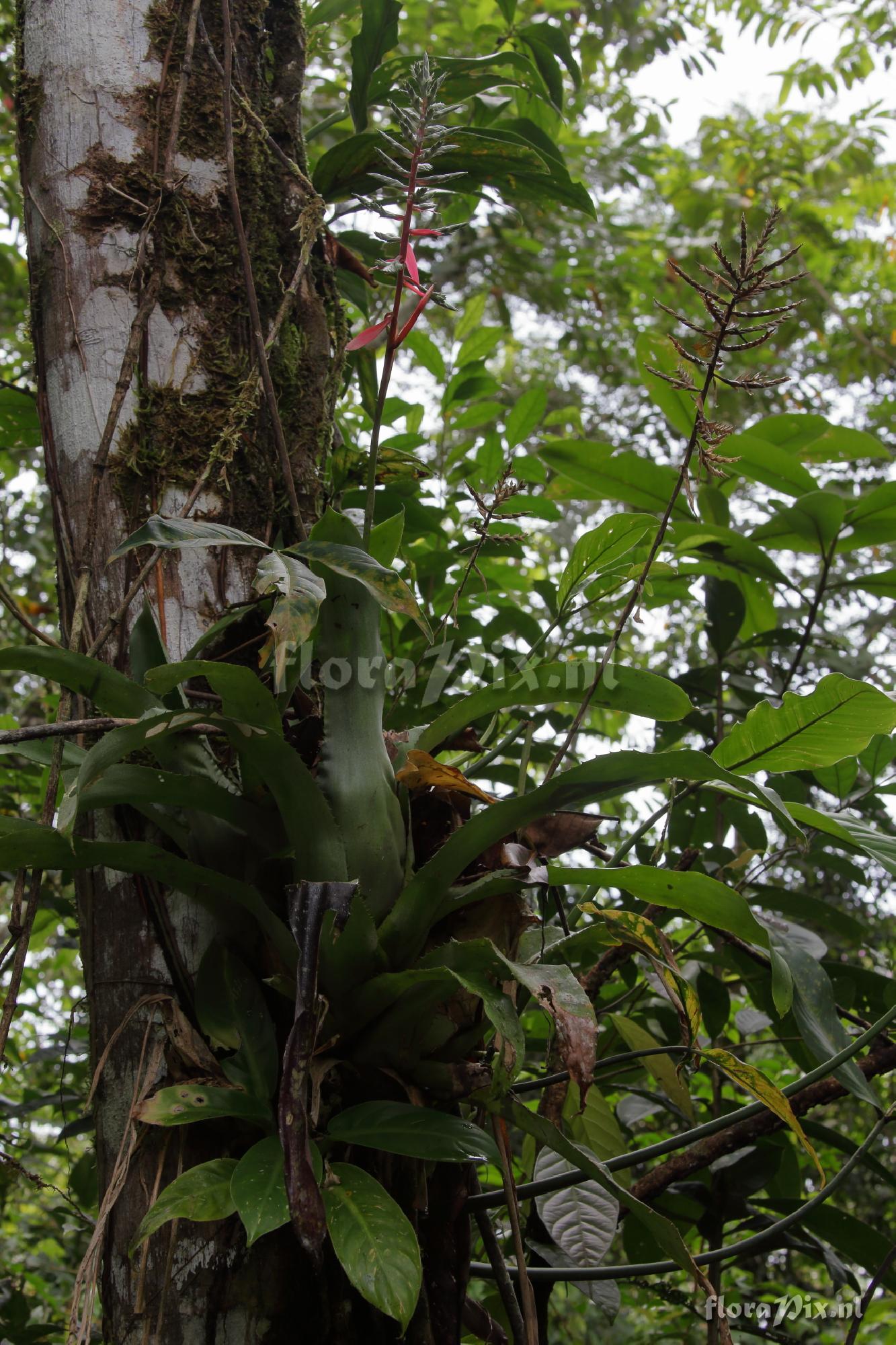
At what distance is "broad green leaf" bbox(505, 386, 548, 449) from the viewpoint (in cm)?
146

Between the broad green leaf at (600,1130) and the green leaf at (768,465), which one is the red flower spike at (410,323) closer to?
the green leaf at (768,465)

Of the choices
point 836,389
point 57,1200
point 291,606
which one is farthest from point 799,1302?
point 836,389

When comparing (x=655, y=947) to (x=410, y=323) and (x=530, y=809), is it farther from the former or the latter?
(x=410, y=323)

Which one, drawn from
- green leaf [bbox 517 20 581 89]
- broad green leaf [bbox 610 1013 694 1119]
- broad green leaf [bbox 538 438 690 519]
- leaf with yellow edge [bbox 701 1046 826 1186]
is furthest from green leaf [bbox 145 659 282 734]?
green leaf [bbox 517 20 581 89]

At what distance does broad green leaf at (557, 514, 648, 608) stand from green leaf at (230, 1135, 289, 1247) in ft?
1.97

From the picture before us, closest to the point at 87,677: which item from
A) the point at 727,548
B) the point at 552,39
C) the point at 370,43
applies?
the point at 727,548

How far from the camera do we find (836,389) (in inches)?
278

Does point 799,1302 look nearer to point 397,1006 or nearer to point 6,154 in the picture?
point 397,1006

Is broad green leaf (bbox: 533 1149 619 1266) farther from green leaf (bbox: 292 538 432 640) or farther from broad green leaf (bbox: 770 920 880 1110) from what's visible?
green leaf (bbox: 292 538 432 640)

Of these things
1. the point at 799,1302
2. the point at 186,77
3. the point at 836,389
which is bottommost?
the point at 799,1302

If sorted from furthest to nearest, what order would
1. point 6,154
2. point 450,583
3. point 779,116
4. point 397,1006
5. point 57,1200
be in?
1. point 779,116
2. point 57,1200
3. point 6,154
4. point 450,583
5. point 397,1006

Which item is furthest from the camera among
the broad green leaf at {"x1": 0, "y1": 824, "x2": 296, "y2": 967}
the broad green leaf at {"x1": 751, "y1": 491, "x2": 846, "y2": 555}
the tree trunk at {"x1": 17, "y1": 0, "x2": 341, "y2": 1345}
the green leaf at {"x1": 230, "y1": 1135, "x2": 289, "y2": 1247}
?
the broad green leaf at {"x1": 751, "y1": 491, "x2": 846, "y2": 555}

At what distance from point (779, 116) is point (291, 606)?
21.2 ft

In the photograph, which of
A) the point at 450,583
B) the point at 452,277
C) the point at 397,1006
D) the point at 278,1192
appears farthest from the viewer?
the point at 452,277
